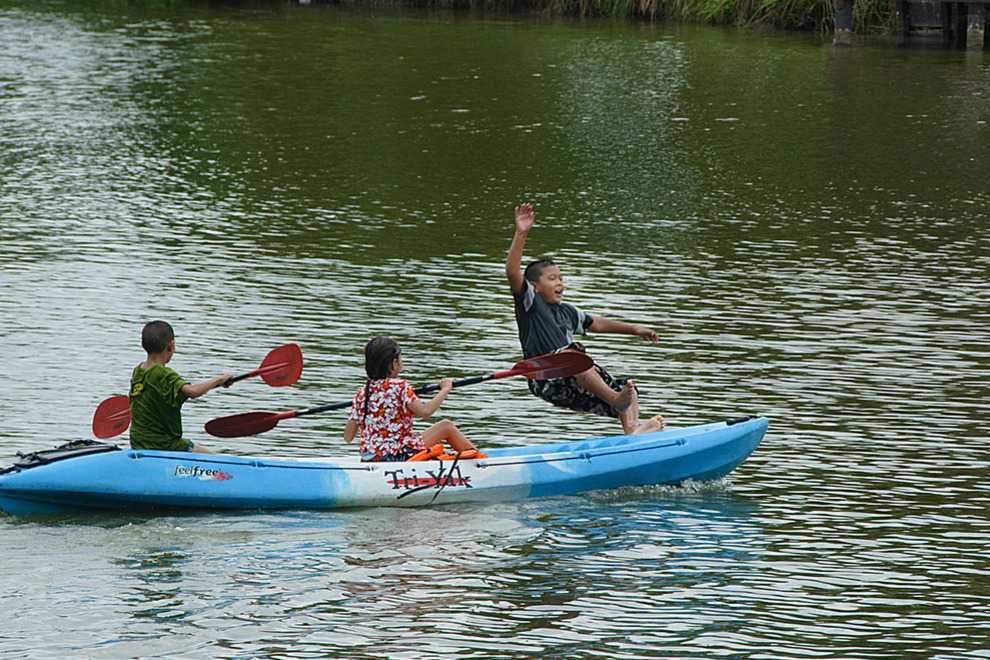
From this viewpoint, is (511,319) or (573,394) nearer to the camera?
(573,394)

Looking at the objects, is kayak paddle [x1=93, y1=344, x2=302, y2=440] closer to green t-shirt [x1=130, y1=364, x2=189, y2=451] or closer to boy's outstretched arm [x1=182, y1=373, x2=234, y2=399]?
boy's outstretched arm [x1=182, y1=373, x2=234, y2=399]

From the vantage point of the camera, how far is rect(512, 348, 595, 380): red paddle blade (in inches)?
453

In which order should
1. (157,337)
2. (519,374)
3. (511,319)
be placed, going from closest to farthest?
(157,337) < (519,374) < (511,319)

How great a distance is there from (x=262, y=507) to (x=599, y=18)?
39772 millimetres

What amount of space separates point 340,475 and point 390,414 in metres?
0.52

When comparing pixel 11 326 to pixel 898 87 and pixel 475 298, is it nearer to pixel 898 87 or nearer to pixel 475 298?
pixel 475 298

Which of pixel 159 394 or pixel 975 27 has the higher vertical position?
pixel 975 27

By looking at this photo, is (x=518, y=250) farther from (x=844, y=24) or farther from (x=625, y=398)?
(x=844, y=24)

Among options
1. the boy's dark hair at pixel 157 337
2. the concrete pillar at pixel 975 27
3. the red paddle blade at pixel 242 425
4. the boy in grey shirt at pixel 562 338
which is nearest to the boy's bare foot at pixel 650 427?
the boy in grey shirt at pixel 562 338

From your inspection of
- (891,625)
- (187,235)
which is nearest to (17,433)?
(891,625)

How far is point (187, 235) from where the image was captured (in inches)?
809

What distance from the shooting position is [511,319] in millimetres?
16609

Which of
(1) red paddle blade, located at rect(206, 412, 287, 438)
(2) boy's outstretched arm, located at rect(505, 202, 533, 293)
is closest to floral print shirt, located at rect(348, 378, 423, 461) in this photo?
(1) red paddle blade, located at rect(206, 412, 287, 438)

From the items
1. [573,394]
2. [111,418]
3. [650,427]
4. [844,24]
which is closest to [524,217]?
[573,394]
